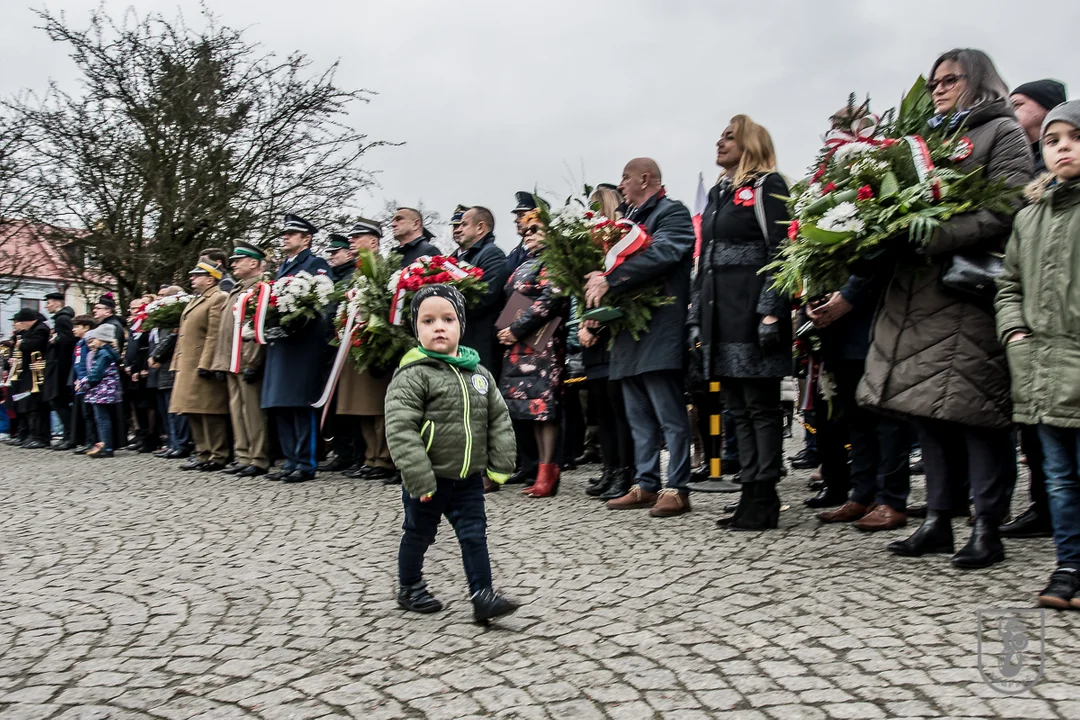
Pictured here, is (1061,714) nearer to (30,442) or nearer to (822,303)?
(822,303)

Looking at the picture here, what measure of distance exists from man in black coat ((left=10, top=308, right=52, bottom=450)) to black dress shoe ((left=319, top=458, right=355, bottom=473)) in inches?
303

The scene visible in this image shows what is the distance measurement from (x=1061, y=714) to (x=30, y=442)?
16554mm

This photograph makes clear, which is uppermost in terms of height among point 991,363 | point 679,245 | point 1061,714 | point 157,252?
point 157,252

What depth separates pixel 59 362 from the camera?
49.9 feet

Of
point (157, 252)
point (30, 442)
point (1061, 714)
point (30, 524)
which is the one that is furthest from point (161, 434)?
point (1061, 714)

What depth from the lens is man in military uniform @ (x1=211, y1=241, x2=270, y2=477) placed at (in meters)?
10.0

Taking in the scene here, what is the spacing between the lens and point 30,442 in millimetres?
16234

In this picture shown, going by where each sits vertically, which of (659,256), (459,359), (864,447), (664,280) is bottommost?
(864,447)

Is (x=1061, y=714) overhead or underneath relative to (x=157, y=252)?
underneath

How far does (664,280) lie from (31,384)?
13111mm

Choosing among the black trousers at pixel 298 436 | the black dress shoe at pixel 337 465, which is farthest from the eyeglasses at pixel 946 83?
the black dress shoe at pixel 337 465

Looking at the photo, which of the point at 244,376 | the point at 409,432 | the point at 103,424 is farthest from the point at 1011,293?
the point at 103,424

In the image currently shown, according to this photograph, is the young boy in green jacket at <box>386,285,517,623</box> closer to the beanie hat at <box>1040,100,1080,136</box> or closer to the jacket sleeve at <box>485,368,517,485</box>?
the jacket sleeve at <box>485,368,517,485</box>

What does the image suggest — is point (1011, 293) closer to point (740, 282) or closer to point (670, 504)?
point (740, 282)
